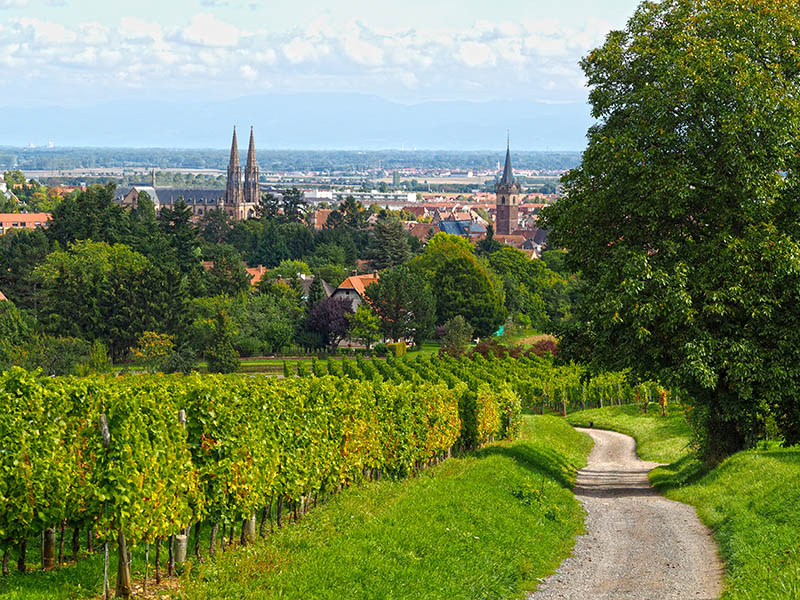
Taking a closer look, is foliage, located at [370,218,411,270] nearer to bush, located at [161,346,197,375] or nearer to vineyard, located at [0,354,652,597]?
bush, located at [161,346,197,375]

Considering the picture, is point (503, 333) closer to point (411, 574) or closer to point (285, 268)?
point (285, 268)

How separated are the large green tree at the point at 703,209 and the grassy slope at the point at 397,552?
481 centimetres

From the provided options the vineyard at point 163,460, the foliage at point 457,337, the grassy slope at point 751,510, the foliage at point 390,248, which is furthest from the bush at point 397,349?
the vineyard at point 163,460

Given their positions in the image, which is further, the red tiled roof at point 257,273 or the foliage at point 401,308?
the red tiled roof at point 257,273

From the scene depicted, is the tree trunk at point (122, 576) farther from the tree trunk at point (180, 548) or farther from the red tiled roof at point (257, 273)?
the red tiled roof at point (257, 273)

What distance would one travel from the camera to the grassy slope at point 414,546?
44.1 ft

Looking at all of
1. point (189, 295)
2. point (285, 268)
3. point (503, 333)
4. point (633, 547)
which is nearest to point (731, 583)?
point (633, 547)

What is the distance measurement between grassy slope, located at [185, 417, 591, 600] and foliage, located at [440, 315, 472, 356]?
68.3 m

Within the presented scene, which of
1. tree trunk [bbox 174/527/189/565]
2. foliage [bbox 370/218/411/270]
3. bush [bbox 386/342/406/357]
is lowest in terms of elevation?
bush [bbox 386/342/406/357]

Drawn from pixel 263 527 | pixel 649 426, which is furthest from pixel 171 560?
pixel 649 426

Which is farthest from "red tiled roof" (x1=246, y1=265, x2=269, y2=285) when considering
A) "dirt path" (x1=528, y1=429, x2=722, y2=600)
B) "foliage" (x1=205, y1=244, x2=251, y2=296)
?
"dirt path" (x1=528, y1=429, x2=722, y2=600)

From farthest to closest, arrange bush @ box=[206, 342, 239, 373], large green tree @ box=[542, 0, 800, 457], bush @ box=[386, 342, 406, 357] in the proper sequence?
bush @ box=[386, 342, 406, 357] → bush @ box=[206, 342, 239, 373] → large green tree @ box=[542, 0, 800, 457]

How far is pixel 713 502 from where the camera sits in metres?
23.2

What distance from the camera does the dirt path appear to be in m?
15.5
